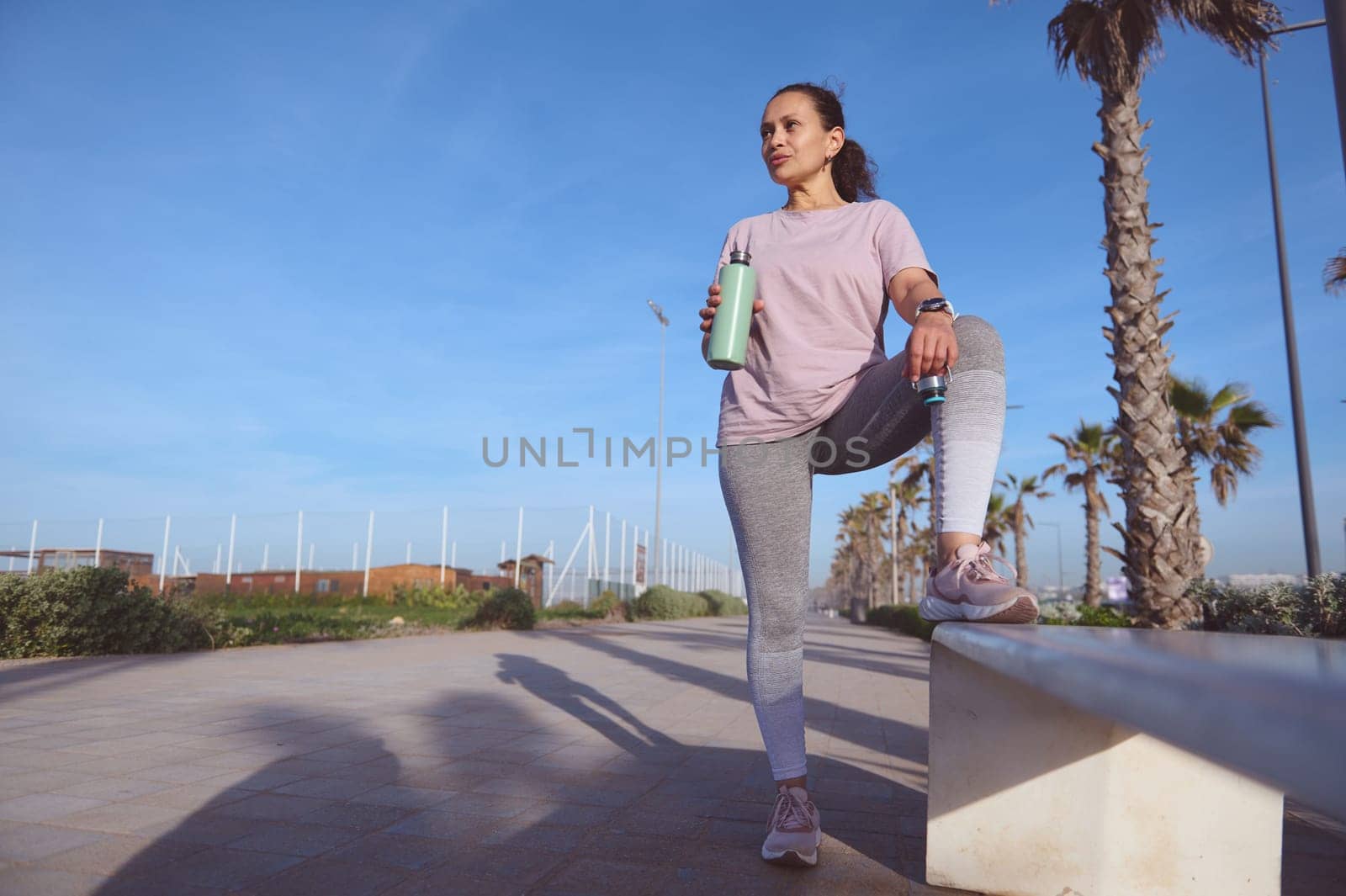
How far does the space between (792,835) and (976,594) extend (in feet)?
2.39

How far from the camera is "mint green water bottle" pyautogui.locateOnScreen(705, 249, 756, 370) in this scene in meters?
1.94

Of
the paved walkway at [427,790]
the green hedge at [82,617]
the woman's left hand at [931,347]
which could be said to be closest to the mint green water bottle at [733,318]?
the woman's left hand at [931,347]

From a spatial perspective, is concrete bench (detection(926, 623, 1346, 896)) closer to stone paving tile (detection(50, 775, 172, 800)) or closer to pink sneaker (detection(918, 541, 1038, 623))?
pink sneaker (detection(918, 541, 1038, 623))

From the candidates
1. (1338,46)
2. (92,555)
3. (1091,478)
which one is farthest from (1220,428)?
(92,555)

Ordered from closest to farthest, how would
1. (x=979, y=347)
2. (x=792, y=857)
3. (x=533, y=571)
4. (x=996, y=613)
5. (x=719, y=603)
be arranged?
(x=996, y=613) → (x=979, y=347) → (x=792, y=857) → (x=533, y=571) → (x=719, y=603)

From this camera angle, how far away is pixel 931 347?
5.29 ft

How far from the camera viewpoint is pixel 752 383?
2090mm

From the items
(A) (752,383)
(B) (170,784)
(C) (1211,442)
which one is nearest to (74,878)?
(B) (170,784)

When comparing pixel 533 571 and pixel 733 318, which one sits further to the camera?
pixel 533 571

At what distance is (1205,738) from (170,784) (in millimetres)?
2702

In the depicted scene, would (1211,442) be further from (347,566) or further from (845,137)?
(347,566)

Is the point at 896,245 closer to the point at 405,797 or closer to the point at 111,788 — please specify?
the point at 405,797

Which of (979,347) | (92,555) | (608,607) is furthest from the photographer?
(92,555)

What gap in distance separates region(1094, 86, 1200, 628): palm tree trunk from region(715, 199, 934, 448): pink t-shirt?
500 centimetres
